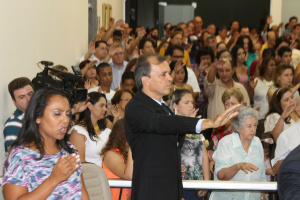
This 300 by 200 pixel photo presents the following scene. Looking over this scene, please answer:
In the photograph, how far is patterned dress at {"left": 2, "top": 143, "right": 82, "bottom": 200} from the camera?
2.45 meters

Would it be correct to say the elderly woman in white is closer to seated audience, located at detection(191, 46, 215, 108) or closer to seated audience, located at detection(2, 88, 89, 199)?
seated audience, located at detection(2, 88, 89, 199)

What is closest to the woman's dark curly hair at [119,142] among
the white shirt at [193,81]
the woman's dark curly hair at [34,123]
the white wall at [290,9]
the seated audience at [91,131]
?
the seated audience at [91,131]

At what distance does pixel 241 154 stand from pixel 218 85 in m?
2.50

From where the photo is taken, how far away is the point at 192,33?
41.9ft

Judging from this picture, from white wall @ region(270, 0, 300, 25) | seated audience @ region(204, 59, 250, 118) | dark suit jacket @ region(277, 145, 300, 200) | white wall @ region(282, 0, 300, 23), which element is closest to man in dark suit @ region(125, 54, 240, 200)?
dark suit jacket @ region(277, 145, 300, 200)

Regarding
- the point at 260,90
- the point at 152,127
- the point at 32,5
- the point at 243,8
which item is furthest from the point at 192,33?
the point at 152,127

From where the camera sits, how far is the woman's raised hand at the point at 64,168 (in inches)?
96.3

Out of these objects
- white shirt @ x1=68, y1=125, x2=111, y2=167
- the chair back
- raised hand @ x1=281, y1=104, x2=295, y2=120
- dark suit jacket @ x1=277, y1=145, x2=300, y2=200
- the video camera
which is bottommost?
white shirt @ x1=68, y1=125, x2=111, y2=167

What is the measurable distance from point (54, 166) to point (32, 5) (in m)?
2.95

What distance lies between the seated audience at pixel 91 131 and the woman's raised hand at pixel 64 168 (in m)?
1.69

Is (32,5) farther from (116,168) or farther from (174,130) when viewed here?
(174,130)

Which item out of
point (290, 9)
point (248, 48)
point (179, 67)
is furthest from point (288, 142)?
point (290, 9)

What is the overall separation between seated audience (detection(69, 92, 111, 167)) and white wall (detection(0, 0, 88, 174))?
0.63 meters

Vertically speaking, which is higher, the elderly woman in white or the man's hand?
the man's hand
